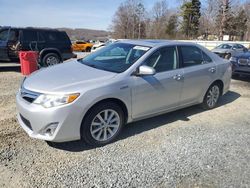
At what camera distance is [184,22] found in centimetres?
5881

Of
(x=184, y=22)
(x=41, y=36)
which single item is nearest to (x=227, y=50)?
(x=41, y=36)

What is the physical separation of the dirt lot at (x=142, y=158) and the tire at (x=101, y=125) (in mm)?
140

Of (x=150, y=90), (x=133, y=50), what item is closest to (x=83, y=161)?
(x=150, y=90)

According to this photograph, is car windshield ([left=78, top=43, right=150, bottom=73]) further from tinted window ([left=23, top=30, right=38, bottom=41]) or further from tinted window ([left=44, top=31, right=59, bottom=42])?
tinted window ([left=44, top=31, right=59, bottom=42])

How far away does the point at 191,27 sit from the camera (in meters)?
58.3

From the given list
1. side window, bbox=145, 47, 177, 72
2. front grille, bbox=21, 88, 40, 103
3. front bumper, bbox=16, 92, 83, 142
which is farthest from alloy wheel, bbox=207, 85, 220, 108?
front grille, bbox=21, 88, 40, 103

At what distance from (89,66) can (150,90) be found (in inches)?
44.7

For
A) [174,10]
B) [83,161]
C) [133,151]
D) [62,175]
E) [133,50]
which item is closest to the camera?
[62,175]

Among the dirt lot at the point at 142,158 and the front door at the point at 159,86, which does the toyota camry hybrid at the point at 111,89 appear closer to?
the front door at the point at 159,86

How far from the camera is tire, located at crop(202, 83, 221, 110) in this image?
559 cm

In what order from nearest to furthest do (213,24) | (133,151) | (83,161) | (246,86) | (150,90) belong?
1. (83,161)
2. (133,151)
3. (150,90)
4. (246,86)
5. (213,24)

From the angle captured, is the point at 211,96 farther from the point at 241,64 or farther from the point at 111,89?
the point at 241,64

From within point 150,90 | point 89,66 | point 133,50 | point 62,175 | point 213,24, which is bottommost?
point 62,175

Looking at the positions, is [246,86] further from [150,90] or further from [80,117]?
[80,117]
